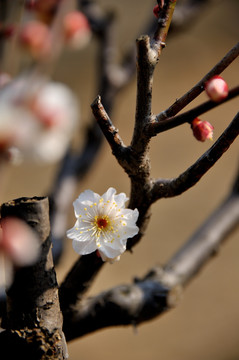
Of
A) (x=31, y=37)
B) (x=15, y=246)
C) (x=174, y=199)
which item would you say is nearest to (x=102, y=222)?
(x=15, y=246)

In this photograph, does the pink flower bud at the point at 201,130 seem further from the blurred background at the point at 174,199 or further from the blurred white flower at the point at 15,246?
the blurred background at the point at 174,199

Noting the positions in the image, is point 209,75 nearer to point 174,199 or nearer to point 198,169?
point 198,169

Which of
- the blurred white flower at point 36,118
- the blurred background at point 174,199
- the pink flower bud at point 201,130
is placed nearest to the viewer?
the blurred white flower at point 36,118

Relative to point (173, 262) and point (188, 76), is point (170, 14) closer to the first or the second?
point (173, 262)

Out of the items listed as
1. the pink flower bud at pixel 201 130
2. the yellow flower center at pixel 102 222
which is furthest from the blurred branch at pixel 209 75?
the yellow flower center at pixel 102 222

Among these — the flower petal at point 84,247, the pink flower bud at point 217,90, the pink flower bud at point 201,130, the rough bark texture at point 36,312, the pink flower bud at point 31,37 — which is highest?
the pink flower bud at point 31,37
